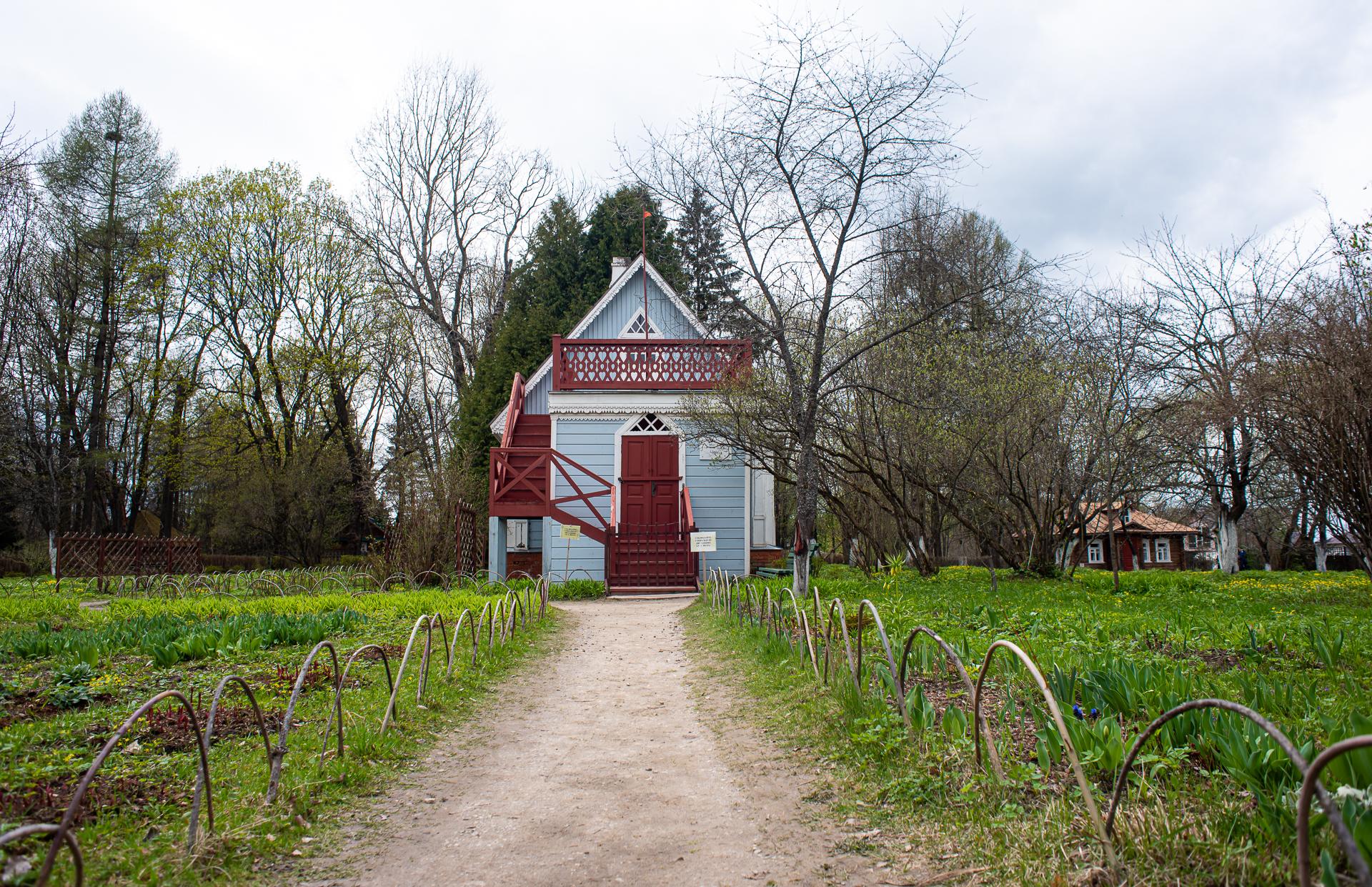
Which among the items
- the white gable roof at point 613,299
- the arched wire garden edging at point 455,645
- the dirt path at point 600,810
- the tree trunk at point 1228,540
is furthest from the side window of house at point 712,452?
the tree trunk at point 1228,540

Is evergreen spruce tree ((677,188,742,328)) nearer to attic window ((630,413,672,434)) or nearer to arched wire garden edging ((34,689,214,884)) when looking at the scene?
attic window ((630,413,672,434))

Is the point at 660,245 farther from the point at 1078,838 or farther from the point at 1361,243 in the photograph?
the point at 1078,838

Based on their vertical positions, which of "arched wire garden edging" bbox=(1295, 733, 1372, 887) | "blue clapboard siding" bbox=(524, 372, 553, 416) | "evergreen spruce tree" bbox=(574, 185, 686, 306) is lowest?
"arched wire garden edging" bbox=(1295, 733, 1372, 887)

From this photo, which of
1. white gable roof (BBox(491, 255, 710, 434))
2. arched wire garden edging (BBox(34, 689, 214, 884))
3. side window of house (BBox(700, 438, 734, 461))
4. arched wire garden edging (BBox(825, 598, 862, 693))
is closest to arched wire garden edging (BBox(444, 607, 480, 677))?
arched wire garden edging (BBox(825, 598, 862, 693))

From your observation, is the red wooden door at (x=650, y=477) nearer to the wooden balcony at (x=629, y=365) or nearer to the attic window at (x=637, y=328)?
the wooden balcony at (x=629, y=365)

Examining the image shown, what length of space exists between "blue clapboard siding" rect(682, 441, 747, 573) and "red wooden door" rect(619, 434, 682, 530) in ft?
1.26

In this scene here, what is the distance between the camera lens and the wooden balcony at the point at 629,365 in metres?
19.6

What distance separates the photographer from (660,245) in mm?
31922

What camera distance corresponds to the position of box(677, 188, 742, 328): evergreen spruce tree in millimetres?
12414

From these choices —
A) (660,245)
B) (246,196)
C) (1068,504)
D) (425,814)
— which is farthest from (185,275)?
(425,814)

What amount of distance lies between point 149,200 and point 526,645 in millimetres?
30324

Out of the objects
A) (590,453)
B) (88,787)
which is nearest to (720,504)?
(590,453)

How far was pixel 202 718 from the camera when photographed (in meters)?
6.02

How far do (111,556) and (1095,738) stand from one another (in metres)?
21.6
